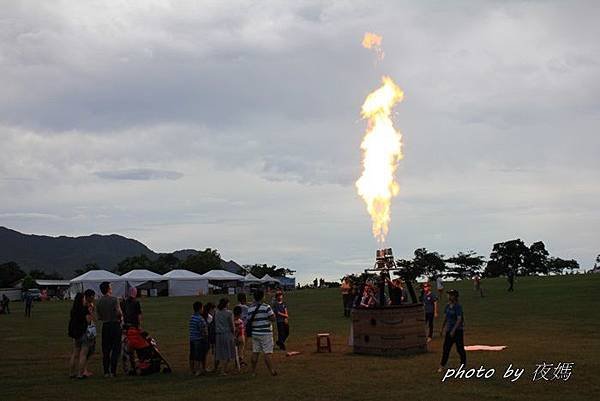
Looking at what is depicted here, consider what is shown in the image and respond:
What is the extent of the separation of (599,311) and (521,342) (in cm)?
1385

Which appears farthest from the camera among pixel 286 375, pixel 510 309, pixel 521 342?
pixel 510 309

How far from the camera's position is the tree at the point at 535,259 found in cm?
14788

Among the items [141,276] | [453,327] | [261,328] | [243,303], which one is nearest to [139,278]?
[141,276]

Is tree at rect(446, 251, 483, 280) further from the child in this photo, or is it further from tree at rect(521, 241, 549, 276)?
the child

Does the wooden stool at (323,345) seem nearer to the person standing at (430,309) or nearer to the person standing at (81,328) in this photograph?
the person standing at (430,309)

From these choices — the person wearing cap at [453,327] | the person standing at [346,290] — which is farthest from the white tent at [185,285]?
the person wearing cap at [453,327]

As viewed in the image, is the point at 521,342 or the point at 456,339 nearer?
the point at 456,339

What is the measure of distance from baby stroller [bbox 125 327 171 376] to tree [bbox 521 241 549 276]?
141 metres

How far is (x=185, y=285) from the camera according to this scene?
76.5m

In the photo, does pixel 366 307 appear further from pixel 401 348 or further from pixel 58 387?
pixel 58 387

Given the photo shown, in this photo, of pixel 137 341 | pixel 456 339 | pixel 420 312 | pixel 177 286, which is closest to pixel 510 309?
pixel 420 312

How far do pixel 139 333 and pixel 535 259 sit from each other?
471 ft

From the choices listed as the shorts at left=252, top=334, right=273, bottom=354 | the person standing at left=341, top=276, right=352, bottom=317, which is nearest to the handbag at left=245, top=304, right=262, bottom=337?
the shorts at left=252, top=334, right=273, bottom=354

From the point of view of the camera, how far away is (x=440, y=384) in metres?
13.2
